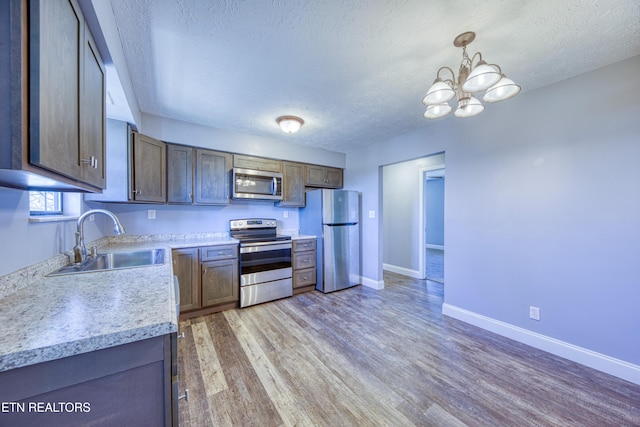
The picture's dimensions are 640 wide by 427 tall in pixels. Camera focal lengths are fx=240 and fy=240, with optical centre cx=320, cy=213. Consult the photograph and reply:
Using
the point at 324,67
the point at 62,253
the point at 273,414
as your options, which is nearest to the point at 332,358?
the point at 273,414

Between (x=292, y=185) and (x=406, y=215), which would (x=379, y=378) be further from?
(x=406, y=215)

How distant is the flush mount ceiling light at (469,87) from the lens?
139 centimetres

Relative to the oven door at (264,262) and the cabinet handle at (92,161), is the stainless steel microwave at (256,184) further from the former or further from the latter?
the cabinet handle at (92,161)

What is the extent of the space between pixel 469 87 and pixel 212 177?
116 inches

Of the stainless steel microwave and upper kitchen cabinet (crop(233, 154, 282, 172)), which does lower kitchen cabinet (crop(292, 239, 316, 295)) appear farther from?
upper kitchen cabinet (crop(233, 154, 282, 172))

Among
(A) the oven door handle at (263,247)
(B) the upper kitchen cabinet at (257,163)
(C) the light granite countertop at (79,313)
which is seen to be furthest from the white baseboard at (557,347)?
(B) the upper kitchen cabinet at (257,163)

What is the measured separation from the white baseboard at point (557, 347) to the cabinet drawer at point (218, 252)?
109 inches

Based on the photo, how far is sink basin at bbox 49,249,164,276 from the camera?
1664 mm

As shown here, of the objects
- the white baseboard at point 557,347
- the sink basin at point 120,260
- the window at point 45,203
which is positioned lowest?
the white baseboard at point 557,347

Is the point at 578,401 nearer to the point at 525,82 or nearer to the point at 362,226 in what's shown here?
the point at 525,82

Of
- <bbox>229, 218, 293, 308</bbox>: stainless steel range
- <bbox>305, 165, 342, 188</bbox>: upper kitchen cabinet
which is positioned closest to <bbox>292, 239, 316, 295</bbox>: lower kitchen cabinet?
<bbox>229, 218, 293, 308</bbox>: stainless steel range

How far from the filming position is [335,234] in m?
3.80

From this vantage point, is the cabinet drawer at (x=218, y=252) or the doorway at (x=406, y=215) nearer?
the cabinet drawer at (x=218, y=252)

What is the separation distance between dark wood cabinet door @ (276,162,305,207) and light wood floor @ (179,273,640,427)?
70.8 inches
